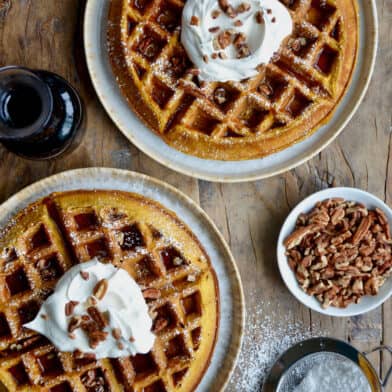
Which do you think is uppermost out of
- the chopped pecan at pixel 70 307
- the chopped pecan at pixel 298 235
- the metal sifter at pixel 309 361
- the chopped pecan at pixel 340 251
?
the chopped pecan at pixel 70 307

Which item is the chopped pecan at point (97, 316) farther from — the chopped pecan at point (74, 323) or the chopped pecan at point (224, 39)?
the chopped pecan at point (224, 39)

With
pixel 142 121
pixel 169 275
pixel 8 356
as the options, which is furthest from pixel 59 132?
pixel 8 356

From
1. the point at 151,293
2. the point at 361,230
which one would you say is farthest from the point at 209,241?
the point at 361,230

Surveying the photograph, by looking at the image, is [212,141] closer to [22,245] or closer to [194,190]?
[194,190]

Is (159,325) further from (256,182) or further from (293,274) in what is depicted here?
(256,182)

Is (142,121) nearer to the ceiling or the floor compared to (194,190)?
nearer to the ceiling

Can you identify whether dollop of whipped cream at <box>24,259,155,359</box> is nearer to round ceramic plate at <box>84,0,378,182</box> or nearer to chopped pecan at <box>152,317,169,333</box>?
chopped pecan at <box>152,317,169,333</box>

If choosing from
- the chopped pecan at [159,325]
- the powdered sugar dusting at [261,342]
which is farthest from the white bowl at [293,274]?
the chopped pecan at [159,325]
